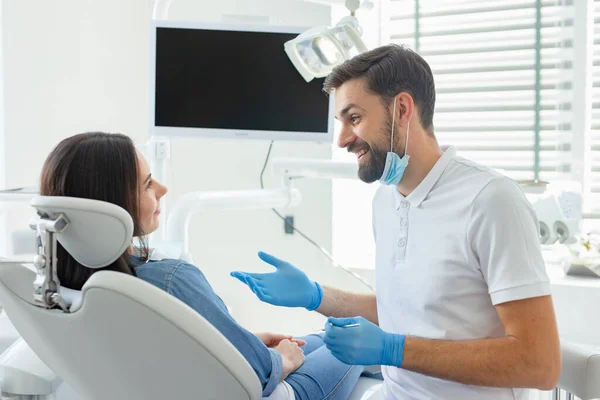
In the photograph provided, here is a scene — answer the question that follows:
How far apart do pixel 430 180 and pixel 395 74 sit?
0.25 meters

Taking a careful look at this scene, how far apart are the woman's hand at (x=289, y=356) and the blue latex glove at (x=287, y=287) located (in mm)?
103

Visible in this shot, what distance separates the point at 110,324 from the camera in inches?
35.4

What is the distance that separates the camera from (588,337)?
215cm

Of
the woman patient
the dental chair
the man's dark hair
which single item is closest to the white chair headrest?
the dental chair

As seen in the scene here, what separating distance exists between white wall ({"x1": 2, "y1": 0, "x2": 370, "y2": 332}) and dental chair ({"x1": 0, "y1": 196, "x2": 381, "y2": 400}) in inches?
69.8

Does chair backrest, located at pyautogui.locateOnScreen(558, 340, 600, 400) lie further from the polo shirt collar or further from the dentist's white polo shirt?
the polo shirt collar

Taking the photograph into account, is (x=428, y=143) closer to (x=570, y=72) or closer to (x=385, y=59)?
(x=385, y=59)

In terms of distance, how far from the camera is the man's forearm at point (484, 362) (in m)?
1.17

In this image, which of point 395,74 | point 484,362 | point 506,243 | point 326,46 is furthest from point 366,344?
point 326,46

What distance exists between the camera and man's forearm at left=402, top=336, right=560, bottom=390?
1.17 m

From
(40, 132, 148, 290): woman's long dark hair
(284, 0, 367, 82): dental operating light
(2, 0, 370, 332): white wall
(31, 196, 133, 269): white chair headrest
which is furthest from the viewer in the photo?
(2, 0, 370, 332): white wall

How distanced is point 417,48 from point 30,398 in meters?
2.09

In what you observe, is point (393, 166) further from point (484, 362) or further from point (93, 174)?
point (93, 174)

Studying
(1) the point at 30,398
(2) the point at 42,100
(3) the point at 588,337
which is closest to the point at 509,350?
(1) the point at 30,398
